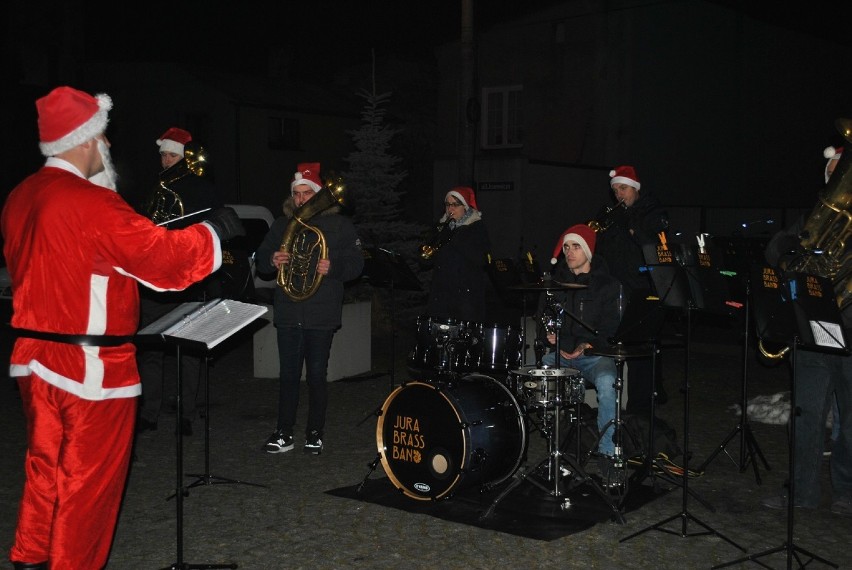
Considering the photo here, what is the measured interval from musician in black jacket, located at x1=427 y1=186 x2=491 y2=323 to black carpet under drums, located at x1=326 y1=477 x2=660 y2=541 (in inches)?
91.5

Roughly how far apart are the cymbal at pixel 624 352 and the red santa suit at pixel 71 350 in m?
3.32

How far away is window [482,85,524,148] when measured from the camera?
87.8ft

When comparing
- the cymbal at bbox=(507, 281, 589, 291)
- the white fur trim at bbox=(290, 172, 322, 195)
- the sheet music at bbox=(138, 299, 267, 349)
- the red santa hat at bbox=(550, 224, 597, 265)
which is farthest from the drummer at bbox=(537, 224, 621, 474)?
the sheet music at bbox=(138, 299, 267, 349)

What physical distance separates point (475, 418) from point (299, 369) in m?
2.14

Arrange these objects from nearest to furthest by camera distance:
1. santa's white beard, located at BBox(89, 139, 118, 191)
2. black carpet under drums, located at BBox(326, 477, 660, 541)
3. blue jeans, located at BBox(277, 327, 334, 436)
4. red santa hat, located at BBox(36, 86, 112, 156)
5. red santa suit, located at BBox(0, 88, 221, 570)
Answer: red santa suit, located at BBox(0, 88, 221, 570) < red santa hat, located at BBox(36, 86, 112, 156) < santa's white beard, located at BBox(89, 139, 118, 191) < black carpet under drums, located at BBox(326, 477, 660, 541) < blue jeans, located at BBox(277, 327, 334, 436)

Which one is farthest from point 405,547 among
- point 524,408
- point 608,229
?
point 608,229

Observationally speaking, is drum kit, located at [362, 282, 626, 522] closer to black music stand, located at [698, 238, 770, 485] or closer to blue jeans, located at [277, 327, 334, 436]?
black music stand, located at [698, 238, 770, 485]

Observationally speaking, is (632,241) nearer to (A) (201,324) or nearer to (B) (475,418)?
(B) (475,418)

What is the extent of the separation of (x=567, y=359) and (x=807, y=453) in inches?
72.7

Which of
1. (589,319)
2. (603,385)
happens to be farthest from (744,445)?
(589,319)

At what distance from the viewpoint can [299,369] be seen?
809cm

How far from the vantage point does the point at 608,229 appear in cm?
831

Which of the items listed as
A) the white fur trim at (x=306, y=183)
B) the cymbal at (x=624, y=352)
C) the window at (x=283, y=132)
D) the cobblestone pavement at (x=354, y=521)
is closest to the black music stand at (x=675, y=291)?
the cobblestone pavement at (x=354, y=521)

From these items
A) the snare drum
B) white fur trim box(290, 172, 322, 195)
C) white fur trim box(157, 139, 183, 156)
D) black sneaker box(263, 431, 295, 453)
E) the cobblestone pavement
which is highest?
white fur trim box(157, 139, 183, 156)
